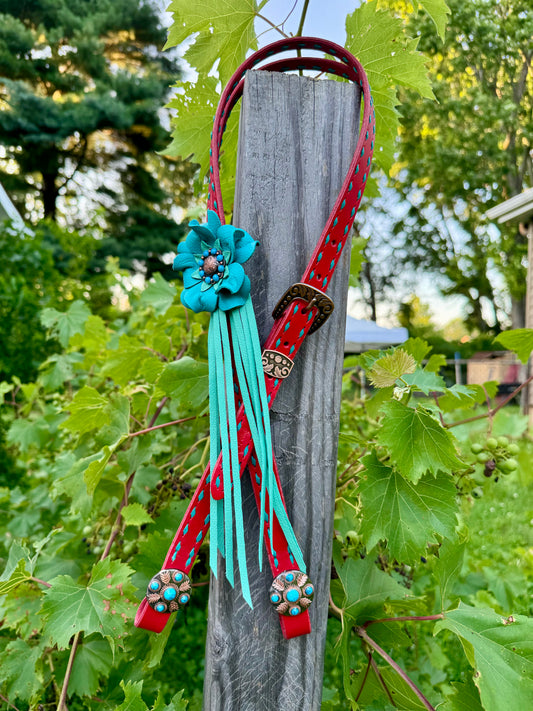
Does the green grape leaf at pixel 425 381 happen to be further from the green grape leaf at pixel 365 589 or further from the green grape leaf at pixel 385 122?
the green grape leaf at pixel 385 122

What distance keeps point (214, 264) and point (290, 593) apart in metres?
0.52

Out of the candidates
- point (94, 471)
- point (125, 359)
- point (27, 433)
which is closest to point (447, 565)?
point (94, 471)

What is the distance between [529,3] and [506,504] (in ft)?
49.1

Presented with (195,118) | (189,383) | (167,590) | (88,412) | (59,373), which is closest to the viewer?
(167,590)

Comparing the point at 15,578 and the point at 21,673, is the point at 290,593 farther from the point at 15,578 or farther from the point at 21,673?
the point at 21,673

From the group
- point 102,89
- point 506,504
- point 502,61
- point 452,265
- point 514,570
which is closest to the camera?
→ point 514,570

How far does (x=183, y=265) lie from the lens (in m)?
0.86

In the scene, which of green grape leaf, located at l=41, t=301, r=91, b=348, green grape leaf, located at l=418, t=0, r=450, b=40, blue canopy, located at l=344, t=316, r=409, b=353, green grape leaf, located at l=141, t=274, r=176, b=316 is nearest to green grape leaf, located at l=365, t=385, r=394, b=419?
green grape leaf, located at l=418, t=0, r=450, b=40

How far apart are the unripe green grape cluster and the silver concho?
72cm

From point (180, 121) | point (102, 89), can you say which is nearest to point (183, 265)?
point (180, 121)

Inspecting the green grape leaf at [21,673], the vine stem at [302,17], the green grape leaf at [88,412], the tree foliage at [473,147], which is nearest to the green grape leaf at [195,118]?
the vine stem at [302,17]

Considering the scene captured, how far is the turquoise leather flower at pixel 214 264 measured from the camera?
796 mm

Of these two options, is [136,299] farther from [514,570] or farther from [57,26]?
[57,26]

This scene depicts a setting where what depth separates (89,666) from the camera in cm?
109
